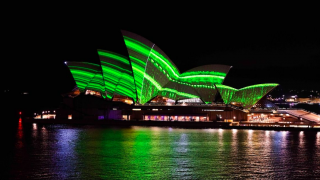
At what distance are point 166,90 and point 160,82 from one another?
1.75 m

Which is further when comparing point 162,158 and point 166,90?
point 166,90

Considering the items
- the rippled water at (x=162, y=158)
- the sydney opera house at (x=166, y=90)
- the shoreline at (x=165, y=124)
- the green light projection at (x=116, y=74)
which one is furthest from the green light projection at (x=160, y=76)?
the rippled water at (x=162, y=158)

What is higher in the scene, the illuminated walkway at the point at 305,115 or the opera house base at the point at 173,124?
the illuminated walkway at the point at 305,115

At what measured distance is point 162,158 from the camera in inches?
910

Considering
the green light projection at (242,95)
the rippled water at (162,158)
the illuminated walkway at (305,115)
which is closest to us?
the rippled water at (162,158)

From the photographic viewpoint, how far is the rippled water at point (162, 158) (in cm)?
1909

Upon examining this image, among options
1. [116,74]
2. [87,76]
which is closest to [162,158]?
[116,74]

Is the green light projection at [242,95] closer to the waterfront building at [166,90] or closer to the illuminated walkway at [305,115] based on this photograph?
the waterfront building at [166,90]

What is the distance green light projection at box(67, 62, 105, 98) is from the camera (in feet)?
170

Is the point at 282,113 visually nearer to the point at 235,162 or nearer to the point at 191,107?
the point at 191,107

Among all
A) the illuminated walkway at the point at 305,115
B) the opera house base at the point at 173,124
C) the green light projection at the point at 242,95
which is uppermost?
the green light projection at the point at 242,95

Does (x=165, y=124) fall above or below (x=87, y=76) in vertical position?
below

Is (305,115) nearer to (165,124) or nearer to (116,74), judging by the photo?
(165,124)

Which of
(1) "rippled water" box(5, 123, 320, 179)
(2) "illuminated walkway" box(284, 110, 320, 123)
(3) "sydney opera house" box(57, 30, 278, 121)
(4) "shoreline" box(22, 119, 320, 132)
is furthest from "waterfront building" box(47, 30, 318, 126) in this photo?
(1) "rippled water" box(5, 123, 320, 179)
